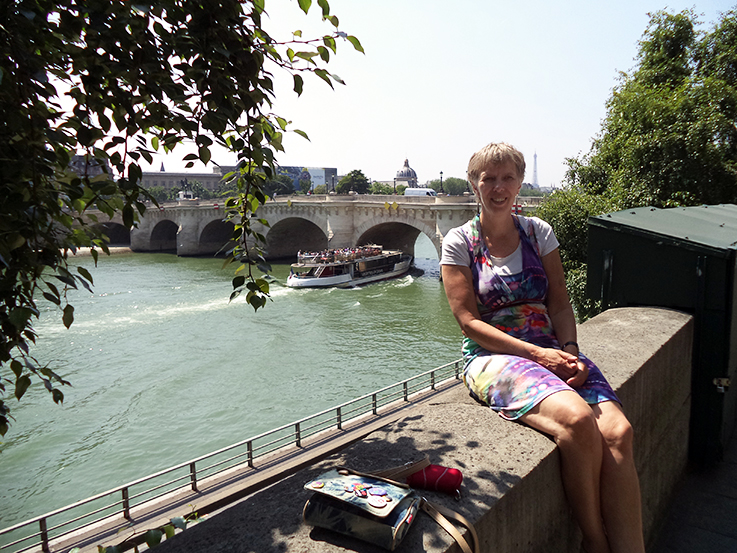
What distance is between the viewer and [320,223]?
136 ft

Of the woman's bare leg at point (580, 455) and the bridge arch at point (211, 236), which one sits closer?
the woman's bare leg at point (580, 455)

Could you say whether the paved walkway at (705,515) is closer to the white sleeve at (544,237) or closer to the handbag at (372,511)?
the white sleeve at (544,237)

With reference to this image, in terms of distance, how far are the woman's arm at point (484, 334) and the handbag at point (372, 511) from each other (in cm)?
102

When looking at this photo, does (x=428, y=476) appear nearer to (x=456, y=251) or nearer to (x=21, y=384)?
(x=456, y=251)

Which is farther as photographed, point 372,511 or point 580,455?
point 580,455

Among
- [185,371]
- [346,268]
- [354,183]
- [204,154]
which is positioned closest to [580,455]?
[204,154]

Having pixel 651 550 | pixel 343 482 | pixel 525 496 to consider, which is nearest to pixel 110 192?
pixel 343 482

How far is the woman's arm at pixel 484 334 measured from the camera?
2.44 metres

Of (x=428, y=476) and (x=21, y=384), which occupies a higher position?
(x=21, y=384)

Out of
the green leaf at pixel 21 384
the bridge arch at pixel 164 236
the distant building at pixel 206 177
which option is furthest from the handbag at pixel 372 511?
the distant building at pixel 206 177

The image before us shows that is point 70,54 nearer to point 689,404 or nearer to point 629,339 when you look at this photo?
point 629,339

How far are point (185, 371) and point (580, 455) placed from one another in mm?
15343

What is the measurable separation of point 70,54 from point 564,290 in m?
2.50

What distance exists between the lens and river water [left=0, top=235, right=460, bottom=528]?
36.3ft
